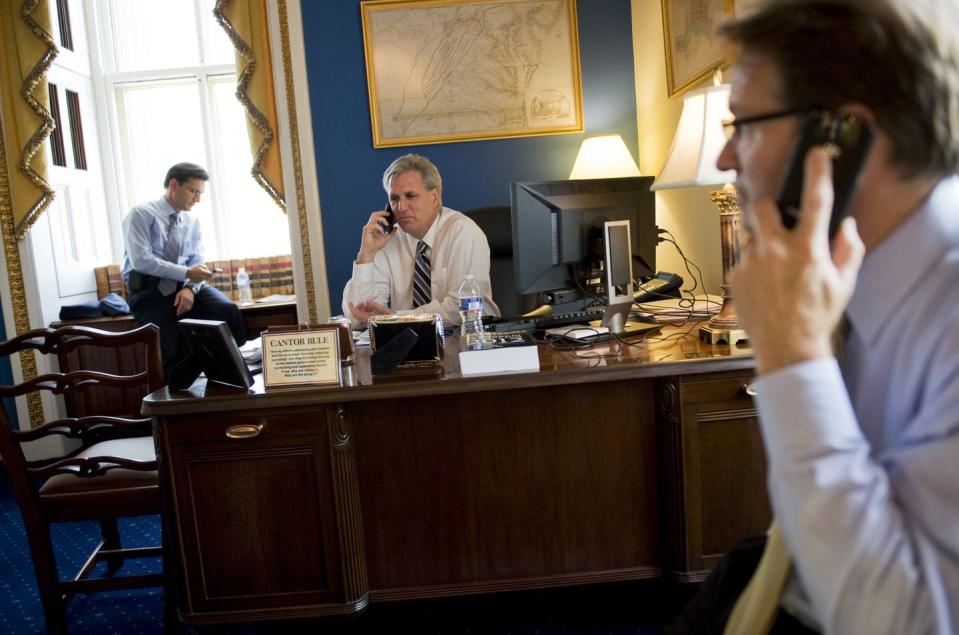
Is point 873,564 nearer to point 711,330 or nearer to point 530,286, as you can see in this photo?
point 711,330

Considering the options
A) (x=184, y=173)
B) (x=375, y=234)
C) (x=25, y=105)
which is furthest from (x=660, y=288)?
(x=25, y=105)

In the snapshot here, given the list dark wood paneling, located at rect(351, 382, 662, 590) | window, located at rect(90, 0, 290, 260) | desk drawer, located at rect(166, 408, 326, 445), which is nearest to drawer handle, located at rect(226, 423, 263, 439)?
desk drawer, located at rect(166, 408, 326, 445)

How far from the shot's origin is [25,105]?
13.7 ft

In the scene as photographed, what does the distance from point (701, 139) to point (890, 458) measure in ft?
5.23

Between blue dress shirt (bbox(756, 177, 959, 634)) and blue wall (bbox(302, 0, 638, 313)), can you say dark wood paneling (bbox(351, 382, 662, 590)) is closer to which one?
blue dress shirt (bbox(756, 177, 959, 634))

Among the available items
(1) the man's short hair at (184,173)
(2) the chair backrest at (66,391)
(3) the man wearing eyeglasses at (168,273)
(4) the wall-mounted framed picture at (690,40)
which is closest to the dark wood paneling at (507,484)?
(2) the chair backrest at (66,391)

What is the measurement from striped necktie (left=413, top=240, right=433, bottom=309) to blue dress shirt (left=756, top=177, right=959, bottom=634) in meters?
2.49

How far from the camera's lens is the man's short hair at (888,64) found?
0.63 metres

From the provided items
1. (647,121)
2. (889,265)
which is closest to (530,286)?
(889,265)

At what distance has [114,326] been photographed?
14.5 feet

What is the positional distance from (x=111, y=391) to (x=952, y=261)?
4.74 meters

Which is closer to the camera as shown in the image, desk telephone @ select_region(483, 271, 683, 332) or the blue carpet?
the blue carpet

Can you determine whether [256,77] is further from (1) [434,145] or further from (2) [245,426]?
(2) [245,426]

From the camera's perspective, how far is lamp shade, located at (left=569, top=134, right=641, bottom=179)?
406cm
